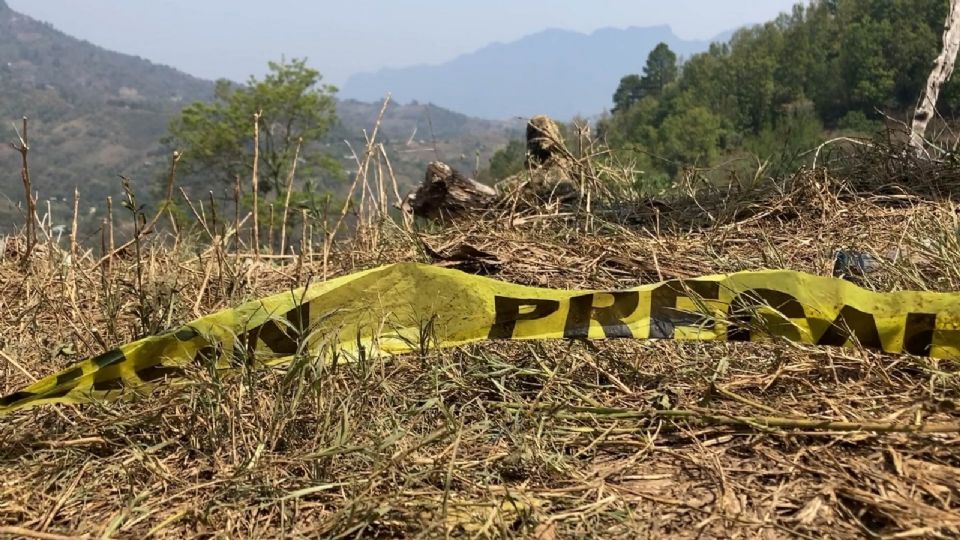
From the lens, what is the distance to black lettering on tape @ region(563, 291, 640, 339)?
1.99 m

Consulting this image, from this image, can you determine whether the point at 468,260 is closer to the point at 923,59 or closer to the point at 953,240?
the point at 953,240

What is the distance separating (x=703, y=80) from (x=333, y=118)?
153ft

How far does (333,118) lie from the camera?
3722 cm

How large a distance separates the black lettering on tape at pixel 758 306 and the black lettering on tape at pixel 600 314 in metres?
0.28

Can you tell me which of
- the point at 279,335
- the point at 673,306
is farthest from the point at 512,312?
the point at 279,335

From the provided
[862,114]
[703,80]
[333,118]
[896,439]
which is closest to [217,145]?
Answer: [333,118]

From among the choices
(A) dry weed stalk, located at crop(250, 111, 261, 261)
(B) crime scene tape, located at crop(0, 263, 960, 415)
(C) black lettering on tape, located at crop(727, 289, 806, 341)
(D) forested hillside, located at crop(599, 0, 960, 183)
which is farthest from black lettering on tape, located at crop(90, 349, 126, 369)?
(D) forested hillside, located at crop(599, 0, 960, 183)

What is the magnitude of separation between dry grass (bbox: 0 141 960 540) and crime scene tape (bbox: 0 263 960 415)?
66mm

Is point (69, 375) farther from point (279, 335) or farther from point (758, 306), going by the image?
point (758, 306)

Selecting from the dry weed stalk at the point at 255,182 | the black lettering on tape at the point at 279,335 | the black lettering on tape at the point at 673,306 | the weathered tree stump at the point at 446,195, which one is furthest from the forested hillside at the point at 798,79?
the black lettering on tape at the point at 279,335

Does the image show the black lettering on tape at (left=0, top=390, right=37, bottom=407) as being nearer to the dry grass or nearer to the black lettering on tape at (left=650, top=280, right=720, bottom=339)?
the dry grass

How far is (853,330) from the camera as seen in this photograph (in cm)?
187

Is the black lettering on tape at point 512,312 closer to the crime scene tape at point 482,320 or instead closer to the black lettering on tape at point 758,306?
the crime scene tape at point 482,320

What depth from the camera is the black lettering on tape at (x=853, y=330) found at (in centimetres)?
185
